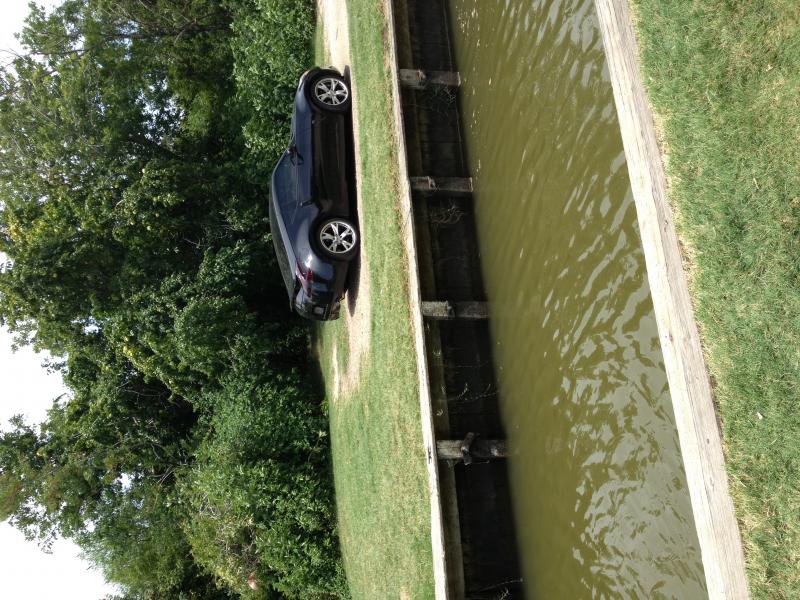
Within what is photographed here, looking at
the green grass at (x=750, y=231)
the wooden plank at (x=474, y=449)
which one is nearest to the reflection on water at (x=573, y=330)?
the wooden plank at (x=474, y=449)

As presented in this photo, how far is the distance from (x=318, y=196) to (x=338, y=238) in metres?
0.83

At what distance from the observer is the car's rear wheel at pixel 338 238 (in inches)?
444

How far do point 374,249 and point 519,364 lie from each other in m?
3.70

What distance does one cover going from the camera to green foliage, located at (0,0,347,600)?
14.1 meters

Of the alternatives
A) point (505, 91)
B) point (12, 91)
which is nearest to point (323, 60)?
point (505, 91)

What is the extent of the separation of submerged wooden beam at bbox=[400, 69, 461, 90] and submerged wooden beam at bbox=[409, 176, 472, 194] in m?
1.54

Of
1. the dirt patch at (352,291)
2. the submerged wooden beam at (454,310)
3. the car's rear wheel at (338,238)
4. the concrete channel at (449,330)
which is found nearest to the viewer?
the concrete channel at (449,330)

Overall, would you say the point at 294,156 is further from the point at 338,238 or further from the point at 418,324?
the point at 418,324

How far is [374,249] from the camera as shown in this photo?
995cm

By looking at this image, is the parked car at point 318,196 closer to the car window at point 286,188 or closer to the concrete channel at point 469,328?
the car window at point 286,188

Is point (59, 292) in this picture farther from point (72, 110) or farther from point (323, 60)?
point (323, 60)

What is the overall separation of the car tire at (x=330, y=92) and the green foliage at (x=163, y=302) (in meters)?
4.09

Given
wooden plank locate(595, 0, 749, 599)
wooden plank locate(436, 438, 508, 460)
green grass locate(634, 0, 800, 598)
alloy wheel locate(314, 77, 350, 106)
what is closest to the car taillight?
alloy wheel locate(314, 77, 350, 106)

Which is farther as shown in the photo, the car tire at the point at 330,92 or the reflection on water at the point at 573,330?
the car tire at the point at 330,92
